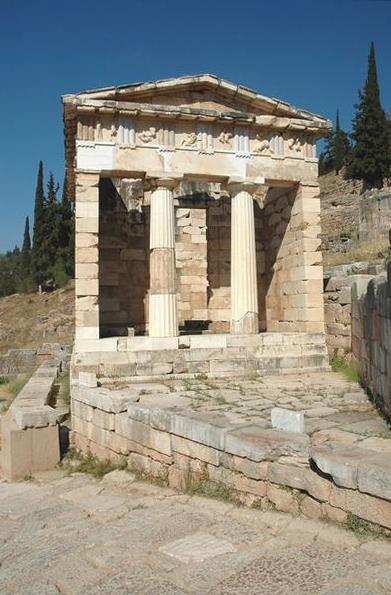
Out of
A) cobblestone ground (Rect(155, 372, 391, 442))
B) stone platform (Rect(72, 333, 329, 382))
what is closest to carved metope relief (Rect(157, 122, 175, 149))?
stone platform (Rect(72, 333, 329, 382))

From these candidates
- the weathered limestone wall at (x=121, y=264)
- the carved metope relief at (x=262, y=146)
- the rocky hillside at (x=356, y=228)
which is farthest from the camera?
the rocky hillside at (x=356, y=228)

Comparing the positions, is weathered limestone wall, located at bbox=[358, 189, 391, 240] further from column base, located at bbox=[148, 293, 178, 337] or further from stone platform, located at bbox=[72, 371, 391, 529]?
stone platform, located at bbox=[72, 371, 391, 529]

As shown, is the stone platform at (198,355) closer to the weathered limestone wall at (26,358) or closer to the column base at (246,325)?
the column base at (246,325)

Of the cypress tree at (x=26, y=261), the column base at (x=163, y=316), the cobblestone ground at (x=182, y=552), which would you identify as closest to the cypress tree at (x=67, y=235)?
the cypress tree at (x=26, y=261)

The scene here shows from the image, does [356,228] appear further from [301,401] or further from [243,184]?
[301,401]

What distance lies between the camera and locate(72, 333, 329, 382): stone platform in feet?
33.6

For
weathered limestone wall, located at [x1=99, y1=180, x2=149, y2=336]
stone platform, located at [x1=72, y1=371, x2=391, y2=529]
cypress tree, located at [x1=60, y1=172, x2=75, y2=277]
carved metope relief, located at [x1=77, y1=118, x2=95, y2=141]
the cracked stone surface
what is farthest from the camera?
cypress tree, located at [x1=60, y1=172, x2=75, y2=277]

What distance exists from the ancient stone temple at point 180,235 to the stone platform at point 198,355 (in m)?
0.02

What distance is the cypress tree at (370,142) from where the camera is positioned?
36.8 m

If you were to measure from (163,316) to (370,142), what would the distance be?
105ft

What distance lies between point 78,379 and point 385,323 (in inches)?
229

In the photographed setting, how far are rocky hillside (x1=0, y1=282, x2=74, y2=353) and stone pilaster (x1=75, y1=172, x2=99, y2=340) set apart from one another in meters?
14.4

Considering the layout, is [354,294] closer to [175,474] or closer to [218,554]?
[175,474]

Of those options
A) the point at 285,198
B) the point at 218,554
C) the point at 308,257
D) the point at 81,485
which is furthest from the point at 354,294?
the point at 218,554
